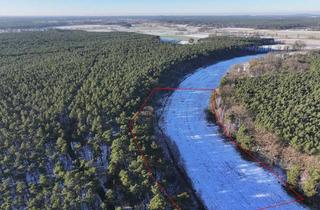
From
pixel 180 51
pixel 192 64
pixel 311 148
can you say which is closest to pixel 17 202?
pixel 311 148

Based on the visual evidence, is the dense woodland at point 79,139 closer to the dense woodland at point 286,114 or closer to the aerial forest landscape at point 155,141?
the aerial forest landscape at point 155,141

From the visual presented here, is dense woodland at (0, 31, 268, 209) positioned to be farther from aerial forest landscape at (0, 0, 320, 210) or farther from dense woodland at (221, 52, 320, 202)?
dense woodland at (221, 52, 320, 202)

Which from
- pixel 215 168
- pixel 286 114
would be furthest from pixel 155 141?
pixel 286 114

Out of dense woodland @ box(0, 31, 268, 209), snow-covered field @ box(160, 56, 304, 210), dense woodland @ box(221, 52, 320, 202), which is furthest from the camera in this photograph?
dense woodland @ box(221, 52, 320, 202)

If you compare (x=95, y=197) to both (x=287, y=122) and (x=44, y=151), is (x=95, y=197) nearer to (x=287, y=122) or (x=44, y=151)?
(x=44, y=151)

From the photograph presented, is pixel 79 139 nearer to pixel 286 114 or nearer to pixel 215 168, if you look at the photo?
pixel 215 168

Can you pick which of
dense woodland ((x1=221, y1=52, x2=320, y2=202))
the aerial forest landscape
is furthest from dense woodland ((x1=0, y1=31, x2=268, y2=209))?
dense woodland ((x1=221, y1=52, x2=320, y2=202))

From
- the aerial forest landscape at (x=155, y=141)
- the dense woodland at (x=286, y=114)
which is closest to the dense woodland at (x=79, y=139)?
the aerial forest landscape at (x=155, y=141)
